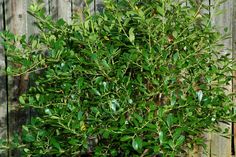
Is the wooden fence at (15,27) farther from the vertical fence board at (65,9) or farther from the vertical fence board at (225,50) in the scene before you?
the vertical fence board at (225,50)

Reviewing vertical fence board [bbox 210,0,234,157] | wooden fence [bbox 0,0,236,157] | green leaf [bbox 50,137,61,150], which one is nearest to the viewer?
green leaf [bbox 50,137,61,150]

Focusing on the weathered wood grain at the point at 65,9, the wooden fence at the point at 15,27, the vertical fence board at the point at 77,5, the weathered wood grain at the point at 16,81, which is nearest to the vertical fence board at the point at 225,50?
the wooden fence at the point at 15,27

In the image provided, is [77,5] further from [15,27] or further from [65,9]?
[15,27]

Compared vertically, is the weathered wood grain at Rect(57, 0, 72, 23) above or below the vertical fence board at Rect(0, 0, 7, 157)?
above

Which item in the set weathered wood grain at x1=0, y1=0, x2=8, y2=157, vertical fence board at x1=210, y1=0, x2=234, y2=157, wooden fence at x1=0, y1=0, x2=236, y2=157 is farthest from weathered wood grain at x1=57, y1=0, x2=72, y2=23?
vertical fence board at x1=210, y1=0, x2=234, y2=157

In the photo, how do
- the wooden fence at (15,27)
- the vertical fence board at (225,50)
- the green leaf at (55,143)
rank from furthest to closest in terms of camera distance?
1. the vertical fence board at (225,50)
2. the wooden fence at (15,27)
3. the green leaf at (55,143)

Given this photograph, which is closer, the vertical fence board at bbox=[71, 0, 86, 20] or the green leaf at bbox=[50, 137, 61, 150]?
the green leaf at bbox=[50, 137, 61, 150]

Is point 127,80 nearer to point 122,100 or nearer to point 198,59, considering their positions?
point 122,100

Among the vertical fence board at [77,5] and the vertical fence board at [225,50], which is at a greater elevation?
the vertical fence board at [77,5]

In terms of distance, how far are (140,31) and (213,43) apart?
0.58 meters

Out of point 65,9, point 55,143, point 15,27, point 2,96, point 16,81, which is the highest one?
point 65,9

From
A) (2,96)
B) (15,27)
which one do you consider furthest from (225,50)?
(2,96)

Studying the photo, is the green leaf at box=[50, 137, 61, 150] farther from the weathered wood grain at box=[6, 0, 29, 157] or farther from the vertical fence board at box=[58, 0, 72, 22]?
the vertical fence board at box=[58, 0, 72, 22]

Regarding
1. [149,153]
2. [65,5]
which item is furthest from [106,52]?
[65,5]
